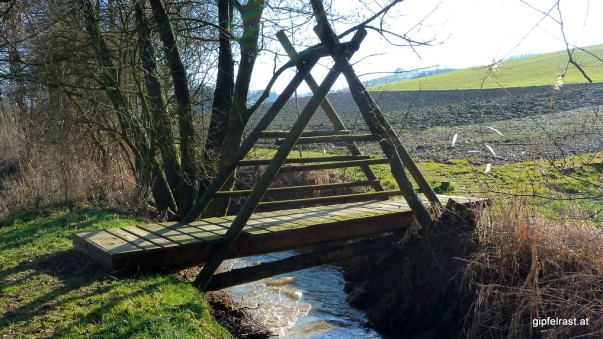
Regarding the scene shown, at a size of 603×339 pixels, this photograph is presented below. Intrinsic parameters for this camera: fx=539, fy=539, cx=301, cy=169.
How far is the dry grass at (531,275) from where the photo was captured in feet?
15.6

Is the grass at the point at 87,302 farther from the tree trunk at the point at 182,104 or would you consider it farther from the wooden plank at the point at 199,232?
the tree trunk at the point at 182,104

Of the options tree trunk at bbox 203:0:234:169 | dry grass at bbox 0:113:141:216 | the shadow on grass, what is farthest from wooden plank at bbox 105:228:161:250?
Result: dry grass at bbox 0:113:141:216

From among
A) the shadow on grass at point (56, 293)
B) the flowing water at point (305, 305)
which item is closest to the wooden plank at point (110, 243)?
the shadow on grass at point (56, 293)

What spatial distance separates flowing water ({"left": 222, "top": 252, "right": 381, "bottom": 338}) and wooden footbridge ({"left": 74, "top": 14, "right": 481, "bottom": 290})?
0.89 metres

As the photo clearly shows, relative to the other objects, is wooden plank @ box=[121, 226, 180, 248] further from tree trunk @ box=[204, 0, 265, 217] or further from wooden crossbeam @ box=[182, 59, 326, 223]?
tree trunk @ box=[204, 0, 265, 217]

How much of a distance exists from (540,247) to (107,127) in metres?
6.47

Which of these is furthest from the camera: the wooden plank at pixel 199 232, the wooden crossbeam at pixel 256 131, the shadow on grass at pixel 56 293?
the wooden crossbeam at pixel 256 131

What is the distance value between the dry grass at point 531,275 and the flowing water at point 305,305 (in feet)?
5.62

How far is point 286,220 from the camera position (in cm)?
657

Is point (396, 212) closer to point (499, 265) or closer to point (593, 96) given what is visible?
point (499, 265)

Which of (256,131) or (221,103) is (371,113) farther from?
(221,103)

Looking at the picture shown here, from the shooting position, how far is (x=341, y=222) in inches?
254

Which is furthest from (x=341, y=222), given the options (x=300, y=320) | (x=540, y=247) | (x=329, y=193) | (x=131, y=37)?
(x=329, y=193)

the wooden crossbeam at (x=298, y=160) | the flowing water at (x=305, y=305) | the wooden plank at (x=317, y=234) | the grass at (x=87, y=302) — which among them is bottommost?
the flowing water at (x=305, y=305)
